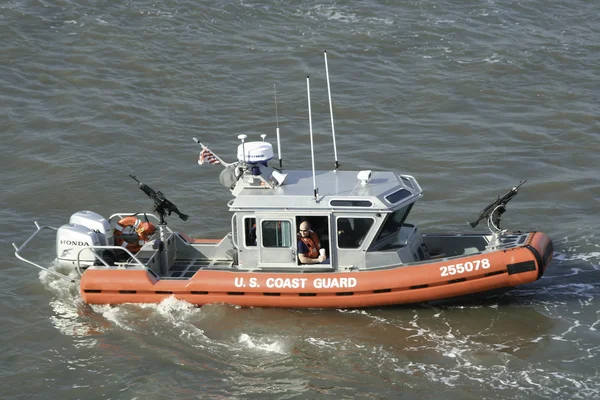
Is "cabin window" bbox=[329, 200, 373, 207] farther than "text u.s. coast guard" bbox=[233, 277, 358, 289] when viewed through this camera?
No

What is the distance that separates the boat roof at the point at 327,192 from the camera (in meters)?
12.1

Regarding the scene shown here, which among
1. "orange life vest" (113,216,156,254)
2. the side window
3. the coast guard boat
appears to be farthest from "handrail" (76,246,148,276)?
the side window

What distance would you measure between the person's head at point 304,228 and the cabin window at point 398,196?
1.13 m

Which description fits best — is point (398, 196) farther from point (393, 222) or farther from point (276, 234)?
point (276, 234)

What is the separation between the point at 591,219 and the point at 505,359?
5164 millimetres

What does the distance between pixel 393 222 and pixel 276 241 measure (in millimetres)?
1643

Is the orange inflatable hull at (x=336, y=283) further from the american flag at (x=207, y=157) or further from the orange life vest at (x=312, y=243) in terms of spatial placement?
the american flag at (x=207, y=157)

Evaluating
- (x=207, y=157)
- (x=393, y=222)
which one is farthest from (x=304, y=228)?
(x=207, y=157)

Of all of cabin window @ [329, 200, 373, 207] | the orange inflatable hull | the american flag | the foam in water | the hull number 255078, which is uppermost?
the american flag

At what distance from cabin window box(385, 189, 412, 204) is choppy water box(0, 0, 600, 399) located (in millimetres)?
1640

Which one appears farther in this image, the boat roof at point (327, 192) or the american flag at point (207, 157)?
the american flag at point (207, 157)

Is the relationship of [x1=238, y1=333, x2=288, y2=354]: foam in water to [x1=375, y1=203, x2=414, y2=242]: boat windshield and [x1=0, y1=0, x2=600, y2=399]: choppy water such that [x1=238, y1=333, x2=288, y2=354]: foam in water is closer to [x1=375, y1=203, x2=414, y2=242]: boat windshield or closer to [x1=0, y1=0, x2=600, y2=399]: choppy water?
[x1=0, y1=0, x2=600, y2=399]: choppy water

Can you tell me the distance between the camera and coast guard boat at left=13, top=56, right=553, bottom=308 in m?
12.1

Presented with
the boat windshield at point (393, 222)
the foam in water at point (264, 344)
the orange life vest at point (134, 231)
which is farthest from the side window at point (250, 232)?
the orange life vest at point (134, 231)
